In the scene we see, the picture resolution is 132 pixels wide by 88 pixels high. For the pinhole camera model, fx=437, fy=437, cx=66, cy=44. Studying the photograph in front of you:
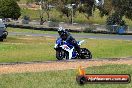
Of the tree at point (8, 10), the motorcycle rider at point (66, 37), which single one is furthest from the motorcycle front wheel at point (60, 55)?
the tree at point (8, 10)

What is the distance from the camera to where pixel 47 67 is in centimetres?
1750

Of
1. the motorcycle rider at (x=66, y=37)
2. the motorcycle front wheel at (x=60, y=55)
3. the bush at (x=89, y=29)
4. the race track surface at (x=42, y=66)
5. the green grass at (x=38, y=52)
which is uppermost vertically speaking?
the motorcycle rider at (x=66, y=37)

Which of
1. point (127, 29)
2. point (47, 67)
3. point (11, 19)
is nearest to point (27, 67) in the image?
point (47, 67)

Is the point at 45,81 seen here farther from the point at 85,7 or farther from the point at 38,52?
the point at 85,7

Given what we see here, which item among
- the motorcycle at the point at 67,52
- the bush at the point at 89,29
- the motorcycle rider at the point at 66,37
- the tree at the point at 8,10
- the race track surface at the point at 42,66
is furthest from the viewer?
the tree at the point at 8,10

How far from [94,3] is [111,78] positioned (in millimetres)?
89246

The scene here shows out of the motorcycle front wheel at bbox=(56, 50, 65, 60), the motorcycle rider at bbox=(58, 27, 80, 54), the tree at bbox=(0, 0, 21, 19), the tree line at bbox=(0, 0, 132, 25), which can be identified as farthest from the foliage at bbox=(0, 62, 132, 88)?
the tree at bbox=(0, 0, 21, 19)

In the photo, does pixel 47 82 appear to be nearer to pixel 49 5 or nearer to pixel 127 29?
pixel 127 29

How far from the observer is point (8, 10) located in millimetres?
81812

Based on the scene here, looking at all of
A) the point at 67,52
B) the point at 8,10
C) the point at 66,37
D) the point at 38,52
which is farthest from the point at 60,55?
the point at 8,10

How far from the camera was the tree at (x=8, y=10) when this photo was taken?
268 ft

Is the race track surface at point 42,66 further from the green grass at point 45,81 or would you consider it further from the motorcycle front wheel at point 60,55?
the motorcycle front wheel at point 60,55

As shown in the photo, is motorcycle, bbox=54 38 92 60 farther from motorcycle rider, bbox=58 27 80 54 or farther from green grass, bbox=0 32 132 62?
green grass, bbox=0 32 132 62

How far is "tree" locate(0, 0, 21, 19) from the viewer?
81625 millimetres
